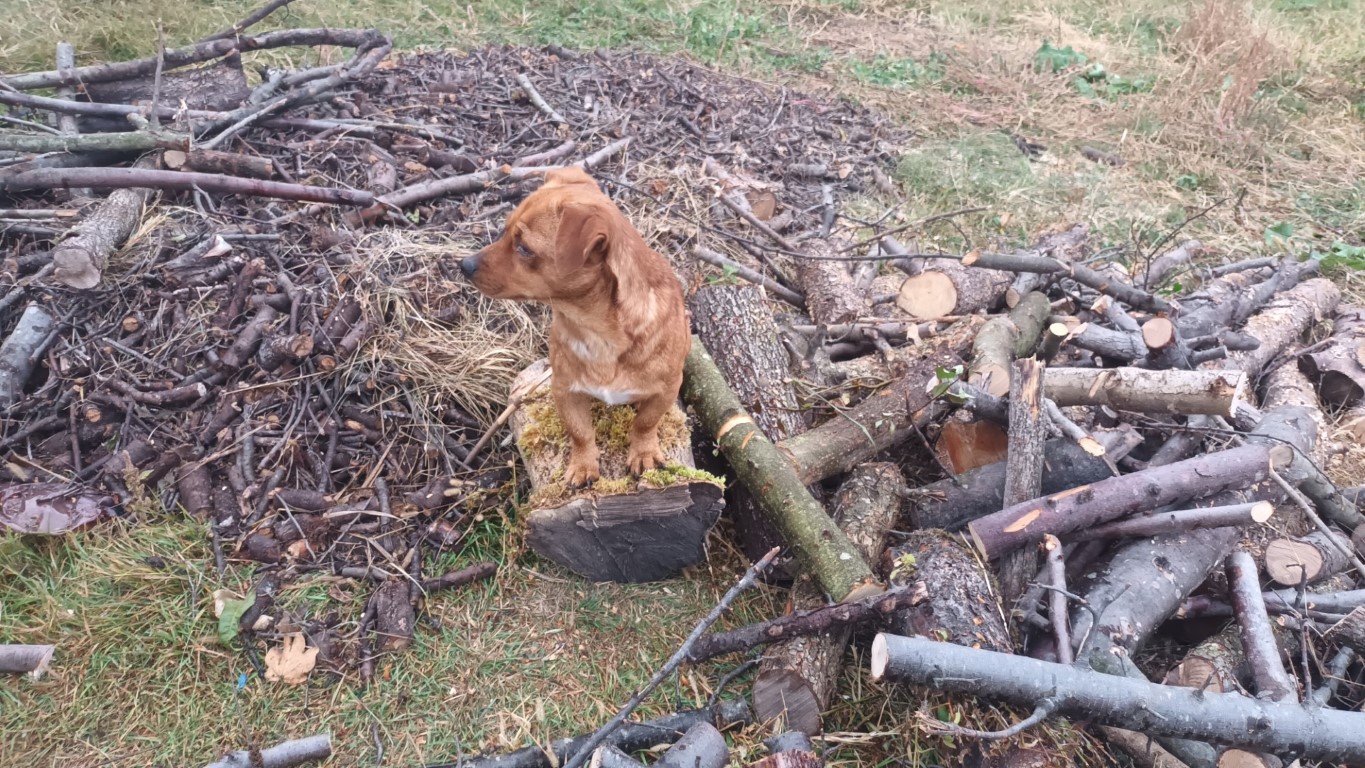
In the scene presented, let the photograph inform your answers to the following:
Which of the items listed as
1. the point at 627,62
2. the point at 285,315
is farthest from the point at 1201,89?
the point at 285,315

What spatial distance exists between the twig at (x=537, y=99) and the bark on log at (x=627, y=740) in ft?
19.0

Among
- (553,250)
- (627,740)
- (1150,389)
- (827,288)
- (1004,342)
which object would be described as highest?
(553,250)

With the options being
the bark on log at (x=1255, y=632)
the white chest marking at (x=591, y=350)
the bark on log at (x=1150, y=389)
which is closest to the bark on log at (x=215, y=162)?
the white chest marking at (x=591, y=350)

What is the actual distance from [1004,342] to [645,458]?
241cm

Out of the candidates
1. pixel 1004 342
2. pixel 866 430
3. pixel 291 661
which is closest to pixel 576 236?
pixel 866 430

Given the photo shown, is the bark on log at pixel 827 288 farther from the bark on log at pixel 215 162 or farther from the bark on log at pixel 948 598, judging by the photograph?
the bark on log at pixel 215 162

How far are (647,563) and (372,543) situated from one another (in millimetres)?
1448

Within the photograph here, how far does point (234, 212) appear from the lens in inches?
202

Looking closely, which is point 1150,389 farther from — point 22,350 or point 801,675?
point 22,350

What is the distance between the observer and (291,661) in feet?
11.0

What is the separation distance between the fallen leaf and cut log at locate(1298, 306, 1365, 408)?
24.3 ft

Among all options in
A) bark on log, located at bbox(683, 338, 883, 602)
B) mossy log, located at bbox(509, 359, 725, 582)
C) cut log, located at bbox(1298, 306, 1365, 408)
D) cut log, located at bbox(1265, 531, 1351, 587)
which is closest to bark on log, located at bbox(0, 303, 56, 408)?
mossy log, located at bbox(509, 359, 725, 582)

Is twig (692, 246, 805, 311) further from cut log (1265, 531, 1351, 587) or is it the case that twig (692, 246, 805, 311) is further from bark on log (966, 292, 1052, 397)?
cut log (1265, 531, 1351, 587)

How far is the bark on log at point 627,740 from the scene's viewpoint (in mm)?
2971
